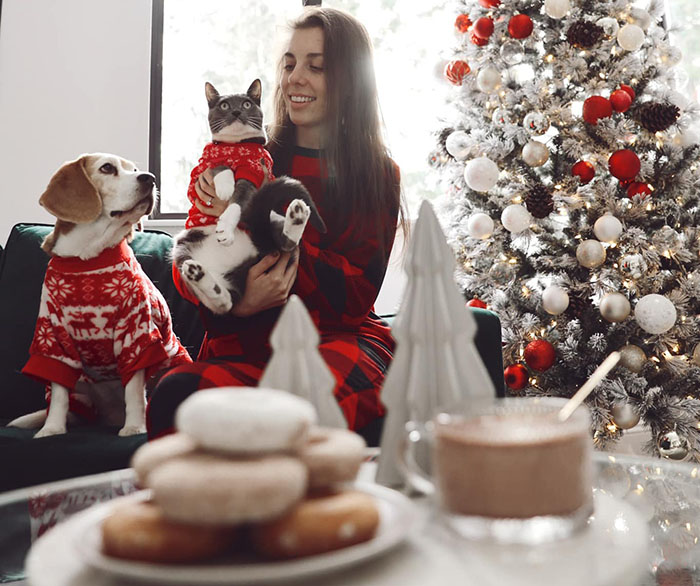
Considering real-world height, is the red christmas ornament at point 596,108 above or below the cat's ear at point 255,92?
above

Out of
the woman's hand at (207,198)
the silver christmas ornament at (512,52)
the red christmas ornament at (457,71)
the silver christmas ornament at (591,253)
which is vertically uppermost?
the silver christmas ornament at (512,52)

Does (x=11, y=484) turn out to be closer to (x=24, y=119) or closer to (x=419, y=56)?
(x=24, y=119)

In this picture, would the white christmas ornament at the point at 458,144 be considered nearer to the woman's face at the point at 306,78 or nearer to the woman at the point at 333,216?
the woman at the point at 333,216

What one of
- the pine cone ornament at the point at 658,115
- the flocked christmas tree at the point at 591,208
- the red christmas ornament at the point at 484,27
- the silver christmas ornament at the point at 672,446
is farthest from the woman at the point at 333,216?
the silver christmas ornament at the point at 672,446

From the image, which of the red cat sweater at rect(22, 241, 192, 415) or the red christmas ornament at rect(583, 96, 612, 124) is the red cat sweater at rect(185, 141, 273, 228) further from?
the red christmas ornament at rect(583, 96, 612, 124)

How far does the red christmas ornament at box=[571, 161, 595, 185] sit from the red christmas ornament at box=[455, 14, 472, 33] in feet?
2.37

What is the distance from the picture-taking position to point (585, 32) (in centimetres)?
238

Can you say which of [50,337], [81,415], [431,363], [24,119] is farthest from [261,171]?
[24,119]

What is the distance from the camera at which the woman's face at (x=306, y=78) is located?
1779 millimetres

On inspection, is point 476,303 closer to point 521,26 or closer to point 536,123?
point 536,123

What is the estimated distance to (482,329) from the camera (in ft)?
5.75

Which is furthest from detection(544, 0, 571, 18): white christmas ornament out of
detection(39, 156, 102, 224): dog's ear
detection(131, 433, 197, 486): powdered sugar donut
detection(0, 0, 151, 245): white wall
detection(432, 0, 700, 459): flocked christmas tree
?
detection(131, 433, 197, 486): powdered sugar donut

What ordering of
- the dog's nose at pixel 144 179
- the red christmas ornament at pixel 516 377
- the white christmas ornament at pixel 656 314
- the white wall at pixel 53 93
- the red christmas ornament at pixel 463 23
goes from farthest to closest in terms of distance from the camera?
the white wall at pixel 53 93 < the red christmas ornament at pixel 463 23 < the red christmas ornament at pixel 516 377 < the white christmas ornament at pixel 656 314 < the dog's nose at pixel 144 179

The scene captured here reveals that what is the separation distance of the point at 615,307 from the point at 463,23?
4.11 ft
